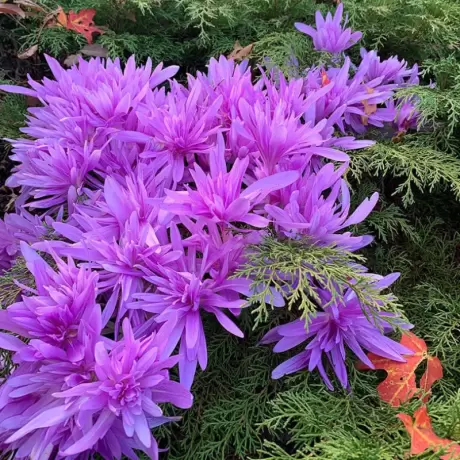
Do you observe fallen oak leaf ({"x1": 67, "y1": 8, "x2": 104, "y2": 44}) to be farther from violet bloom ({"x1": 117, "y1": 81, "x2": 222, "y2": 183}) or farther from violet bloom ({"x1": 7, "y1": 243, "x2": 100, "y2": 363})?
violet bloom ({"x1": 7, "y1": 243, "x2": 100, "y2": 363})

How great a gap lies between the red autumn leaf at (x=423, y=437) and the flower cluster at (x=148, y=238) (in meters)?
0.11

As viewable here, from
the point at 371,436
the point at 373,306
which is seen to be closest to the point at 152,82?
the point at 373,306

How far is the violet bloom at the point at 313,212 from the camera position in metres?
0.77

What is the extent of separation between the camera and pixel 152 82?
3.57ft

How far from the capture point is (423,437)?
0.70 metres

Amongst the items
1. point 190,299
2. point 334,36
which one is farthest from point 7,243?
point 334,36

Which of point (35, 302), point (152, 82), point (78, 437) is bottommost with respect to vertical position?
point (78, 437)

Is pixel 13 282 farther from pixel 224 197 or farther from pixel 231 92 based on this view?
pixel 231 92

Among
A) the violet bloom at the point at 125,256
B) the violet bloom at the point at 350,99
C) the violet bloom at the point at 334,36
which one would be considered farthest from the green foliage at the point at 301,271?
the violet bloom at the point at 334,36

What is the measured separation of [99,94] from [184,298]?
43 cm

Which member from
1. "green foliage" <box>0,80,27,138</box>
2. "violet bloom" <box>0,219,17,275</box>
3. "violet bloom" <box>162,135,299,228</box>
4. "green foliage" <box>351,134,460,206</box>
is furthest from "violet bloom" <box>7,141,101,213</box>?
"green foliage" <box>351,134,460,206</box>

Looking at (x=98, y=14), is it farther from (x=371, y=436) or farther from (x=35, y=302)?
(x=371, y=436)

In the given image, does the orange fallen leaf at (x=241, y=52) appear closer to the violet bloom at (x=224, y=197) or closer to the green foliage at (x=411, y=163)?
the green foliage at (x=411, y=163)

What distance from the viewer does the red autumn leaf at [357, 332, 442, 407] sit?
0.84 m
